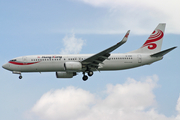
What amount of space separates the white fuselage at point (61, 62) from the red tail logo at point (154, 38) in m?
3.26

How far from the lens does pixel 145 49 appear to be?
41.6 meters

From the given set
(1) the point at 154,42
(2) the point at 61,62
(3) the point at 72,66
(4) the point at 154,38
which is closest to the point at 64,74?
(2) the point at 61,62

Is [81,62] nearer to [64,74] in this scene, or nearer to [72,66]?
[72,66]

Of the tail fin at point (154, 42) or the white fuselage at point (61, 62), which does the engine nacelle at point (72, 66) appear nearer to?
the white fuselage at point (61, 62)

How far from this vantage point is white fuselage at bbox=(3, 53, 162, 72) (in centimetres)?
3819

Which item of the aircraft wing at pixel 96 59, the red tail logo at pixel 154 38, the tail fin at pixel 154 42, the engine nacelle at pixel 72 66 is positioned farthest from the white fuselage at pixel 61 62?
the red tail logo at pixel 154 38

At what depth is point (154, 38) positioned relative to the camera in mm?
43219

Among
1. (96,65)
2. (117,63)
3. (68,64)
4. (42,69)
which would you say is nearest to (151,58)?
(117,63)

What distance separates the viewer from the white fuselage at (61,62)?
3819 centimetres

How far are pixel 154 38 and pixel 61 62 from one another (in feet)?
50.8

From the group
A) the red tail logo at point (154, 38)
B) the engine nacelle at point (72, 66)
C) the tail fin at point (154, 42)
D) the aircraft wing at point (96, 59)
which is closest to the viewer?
the aircraft wing at point (96, 59)

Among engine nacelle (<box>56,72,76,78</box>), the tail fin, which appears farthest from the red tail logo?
engine nacelle (<box>56,72,76,78</box>)

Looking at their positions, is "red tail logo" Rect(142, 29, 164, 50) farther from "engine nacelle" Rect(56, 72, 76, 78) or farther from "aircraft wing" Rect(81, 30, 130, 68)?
"engine nacelle" Rect(56, 72, 76, 78)

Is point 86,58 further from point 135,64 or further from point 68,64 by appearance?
A: point 135,64
